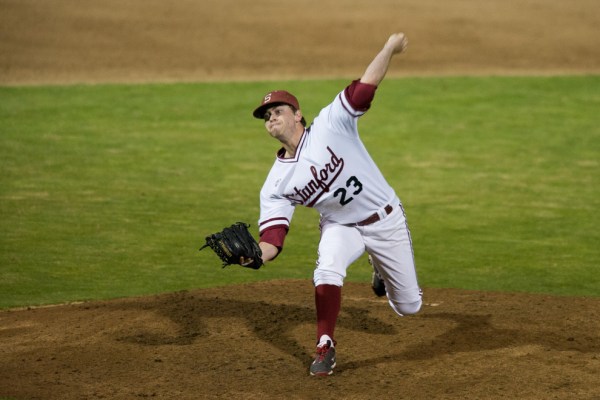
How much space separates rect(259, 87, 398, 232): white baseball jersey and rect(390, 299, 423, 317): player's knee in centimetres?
73

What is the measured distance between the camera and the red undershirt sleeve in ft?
21.2

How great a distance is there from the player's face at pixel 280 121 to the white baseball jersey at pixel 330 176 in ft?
0.42

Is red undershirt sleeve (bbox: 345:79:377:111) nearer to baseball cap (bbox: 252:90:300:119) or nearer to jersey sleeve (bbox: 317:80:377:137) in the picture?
jersey sleeve (bbox: 317:80:377:137)

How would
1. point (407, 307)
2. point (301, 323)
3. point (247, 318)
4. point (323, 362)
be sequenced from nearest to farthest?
point (323, 362) < point (407, 307) < point (301, 323) < point (247, 318)

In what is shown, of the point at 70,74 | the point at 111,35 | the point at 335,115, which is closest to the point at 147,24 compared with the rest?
the point at 111,35

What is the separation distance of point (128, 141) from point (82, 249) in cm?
477

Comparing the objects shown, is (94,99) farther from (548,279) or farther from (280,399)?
(280,399)

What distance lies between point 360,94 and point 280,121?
540 millimetres

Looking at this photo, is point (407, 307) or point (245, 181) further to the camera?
point (245, 181)

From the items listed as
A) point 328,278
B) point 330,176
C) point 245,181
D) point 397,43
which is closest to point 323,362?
point 328,278

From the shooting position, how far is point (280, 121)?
21.8 feet

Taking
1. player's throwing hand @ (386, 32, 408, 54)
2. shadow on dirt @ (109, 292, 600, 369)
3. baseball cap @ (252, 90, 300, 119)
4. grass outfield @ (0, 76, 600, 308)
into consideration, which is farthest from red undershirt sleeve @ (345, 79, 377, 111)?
grass outfield @ (0, 76, 600, 308)

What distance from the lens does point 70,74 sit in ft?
60.2

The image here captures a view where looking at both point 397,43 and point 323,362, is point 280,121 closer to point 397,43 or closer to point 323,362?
point 397,43
